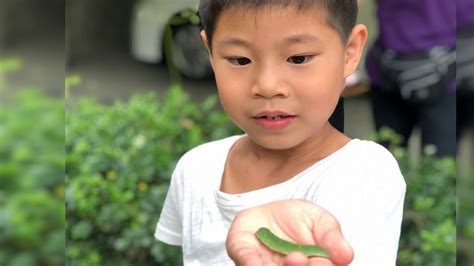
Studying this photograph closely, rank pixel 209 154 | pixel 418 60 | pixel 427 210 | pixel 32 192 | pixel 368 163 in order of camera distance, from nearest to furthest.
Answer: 1. pixel 368 163
2. pixel 209 154
3. pixel 32 192
4. pixel 418 60
5. pixel 427 210

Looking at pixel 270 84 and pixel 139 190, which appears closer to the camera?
→ pixel 270 84

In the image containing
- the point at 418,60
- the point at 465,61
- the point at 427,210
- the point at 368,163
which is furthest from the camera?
the point at 427,210

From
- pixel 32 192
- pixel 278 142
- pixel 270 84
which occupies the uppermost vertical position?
pixel 270 84

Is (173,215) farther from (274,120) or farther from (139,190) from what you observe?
(139,190)

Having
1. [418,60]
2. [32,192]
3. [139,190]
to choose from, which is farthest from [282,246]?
[139,190]

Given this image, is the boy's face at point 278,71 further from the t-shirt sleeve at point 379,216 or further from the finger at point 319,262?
the finger at point 319,262

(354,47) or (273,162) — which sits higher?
(354,47)

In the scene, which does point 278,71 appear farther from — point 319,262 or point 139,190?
point 139,190

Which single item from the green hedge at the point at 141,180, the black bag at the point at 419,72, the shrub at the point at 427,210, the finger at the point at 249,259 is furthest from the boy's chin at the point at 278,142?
the shrub at the point at 427,210
